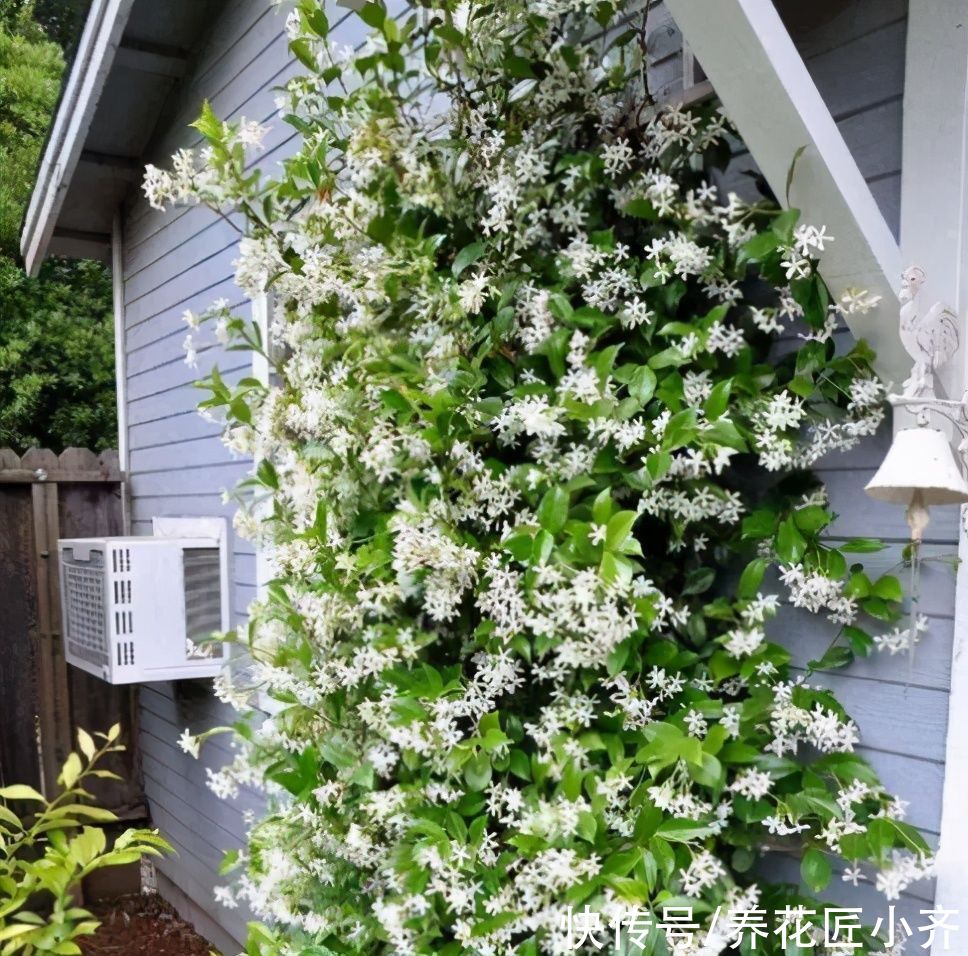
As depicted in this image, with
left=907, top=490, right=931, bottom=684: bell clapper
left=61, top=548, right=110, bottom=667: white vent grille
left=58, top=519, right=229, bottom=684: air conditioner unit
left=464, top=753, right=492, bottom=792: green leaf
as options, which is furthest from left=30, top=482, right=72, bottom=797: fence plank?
left=907, top=490, right=931, bottom=684: bell clapper

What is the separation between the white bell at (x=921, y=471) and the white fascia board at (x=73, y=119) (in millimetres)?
3009

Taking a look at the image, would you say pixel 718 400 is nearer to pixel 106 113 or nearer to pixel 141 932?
pixel 106 113

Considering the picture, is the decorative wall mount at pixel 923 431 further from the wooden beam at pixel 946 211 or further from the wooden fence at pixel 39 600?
the wooden fence at pixel 39 600

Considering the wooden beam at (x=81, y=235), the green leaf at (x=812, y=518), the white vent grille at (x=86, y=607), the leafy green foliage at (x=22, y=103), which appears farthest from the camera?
the leafy green foliage at (x=22, y=103)

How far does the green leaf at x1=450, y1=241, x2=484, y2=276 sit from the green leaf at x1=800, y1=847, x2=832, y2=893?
1.10 metres

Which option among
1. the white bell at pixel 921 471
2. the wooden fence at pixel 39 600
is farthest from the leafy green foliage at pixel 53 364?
the white bell at pixel 921 471

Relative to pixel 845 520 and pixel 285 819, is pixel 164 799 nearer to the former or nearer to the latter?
pixel 285 819

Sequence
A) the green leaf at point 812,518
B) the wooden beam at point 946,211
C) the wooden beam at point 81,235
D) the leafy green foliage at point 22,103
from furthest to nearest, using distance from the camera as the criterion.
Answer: the leafy green foliage at point 22,103 → the wooden beam at point 81,235 → the green leaf at point 812,518 → the wooden beam at point 946,211

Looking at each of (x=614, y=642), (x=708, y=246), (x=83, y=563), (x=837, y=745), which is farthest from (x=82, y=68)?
(x=837, y=745)

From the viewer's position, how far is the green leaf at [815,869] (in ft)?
4.16

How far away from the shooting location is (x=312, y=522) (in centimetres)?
177

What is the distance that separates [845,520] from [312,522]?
101cm

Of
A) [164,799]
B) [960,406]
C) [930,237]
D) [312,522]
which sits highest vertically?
[930,237]

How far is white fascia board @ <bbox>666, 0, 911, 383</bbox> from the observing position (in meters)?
1.11
